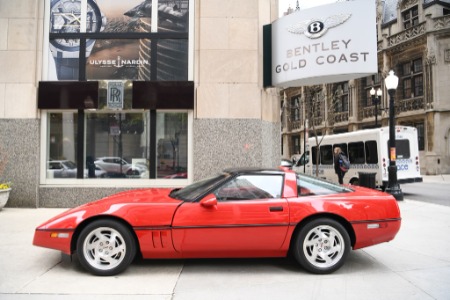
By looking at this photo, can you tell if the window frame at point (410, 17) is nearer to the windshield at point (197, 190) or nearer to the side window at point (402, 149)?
the side window at point (402, 149)

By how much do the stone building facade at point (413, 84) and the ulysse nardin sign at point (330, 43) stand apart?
1566cm

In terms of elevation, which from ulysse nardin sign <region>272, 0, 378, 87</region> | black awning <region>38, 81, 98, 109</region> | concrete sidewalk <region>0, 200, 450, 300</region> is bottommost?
concrete sidewalk <region>0, 200, 450, 300</region>

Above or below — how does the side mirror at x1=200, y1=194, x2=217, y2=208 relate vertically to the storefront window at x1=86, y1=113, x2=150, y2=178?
below

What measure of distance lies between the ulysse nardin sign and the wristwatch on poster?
514cm

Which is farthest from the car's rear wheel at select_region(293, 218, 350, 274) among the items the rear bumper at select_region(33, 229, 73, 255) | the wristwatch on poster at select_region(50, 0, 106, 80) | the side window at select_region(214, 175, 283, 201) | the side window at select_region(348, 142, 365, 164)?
the side window at select_region(348, 142, 365, 164)

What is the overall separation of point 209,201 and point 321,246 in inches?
58.9

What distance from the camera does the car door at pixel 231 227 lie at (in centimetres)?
425

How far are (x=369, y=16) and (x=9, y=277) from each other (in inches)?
349

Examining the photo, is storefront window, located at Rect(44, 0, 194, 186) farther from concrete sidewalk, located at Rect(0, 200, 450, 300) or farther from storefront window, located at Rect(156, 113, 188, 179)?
concrete sidewalk, located at Rect(0, 200, 450, 300)

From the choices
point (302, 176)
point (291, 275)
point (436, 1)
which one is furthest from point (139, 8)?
point (436, 1)

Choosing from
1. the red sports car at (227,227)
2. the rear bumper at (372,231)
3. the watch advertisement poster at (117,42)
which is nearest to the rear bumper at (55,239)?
the red sports car at (227,227)

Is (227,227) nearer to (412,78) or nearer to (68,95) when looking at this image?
(68,95)

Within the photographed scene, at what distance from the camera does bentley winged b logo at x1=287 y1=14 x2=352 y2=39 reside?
29.0ft

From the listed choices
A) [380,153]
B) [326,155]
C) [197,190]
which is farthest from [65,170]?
[326,155]
